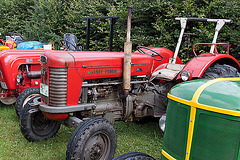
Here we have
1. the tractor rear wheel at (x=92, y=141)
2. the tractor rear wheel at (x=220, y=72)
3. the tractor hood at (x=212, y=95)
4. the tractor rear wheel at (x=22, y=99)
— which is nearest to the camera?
the tractor hood at (x=212, y=95)

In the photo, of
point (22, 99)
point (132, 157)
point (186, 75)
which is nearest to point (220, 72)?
point (186, 75)

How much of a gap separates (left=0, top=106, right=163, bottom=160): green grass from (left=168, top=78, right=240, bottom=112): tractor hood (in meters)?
1.70

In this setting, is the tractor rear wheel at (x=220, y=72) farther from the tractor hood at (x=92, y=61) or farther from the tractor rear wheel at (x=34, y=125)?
the tractor rear wheel at (x=34, y=125)

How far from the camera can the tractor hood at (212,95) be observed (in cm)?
130

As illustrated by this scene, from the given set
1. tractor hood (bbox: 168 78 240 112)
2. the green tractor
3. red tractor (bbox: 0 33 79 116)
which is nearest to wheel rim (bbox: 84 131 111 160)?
the green tractor

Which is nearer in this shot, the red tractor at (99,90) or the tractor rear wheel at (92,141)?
the tractor rear wheel at (92,141)

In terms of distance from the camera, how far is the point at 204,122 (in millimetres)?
1419

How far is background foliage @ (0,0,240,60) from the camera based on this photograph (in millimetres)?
4730

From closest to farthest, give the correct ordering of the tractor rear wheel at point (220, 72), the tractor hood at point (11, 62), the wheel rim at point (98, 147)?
the wheel rim at point (98, 147) → the tractor rear wheel at point (220, 72) → the tractor hood at point (11, 62)

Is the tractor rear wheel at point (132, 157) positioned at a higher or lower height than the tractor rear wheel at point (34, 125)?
higher

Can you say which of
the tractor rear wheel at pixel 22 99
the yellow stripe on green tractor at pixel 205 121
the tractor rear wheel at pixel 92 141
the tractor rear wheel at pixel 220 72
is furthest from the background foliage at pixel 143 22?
the yellow stripe on green tractor at pixel 205 121

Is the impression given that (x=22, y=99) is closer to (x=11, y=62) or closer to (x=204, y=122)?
(x=11, y=62)

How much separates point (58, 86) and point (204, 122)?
1777 millimetres

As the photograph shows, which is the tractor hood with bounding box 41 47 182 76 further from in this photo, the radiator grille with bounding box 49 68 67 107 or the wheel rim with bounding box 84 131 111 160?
the wheel rim with bounding box 84 131 111 160
